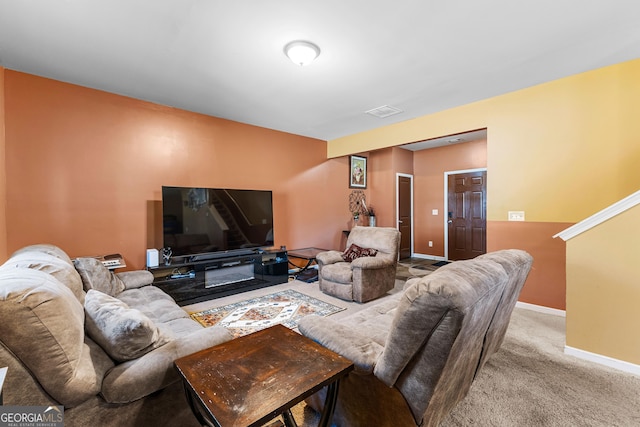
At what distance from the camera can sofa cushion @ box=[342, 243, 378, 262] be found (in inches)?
154

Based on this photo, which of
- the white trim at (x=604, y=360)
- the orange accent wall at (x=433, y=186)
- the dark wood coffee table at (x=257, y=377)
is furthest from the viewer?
the orange accent wall at (x=433, y=186)

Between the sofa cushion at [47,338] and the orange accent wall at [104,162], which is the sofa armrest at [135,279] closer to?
the orange accent wall at [104,162]

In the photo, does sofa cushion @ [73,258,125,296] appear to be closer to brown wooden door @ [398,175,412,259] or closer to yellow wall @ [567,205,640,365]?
yellow wall @ [567,205,640,365]

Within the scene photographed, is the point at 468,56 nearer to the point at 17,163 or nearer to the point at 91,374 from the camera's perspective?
the point at 91,374

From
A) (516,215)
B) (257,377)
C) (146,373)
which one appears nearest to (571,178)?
(516,215)

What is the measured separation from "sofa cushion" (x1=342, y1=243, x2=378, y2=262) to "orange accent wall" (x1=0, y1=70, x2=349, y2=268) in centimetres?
135

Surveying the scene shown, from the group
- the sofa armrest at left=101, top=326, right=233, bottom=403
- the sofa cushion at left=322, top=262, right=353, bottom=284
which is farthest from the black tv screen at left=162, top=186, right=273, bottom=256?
the sofa armrest at left=101, top=326, right=233, bottom=403

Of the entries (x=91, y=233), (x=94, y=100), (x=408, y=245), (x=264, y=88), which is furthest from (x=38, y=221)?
(x=408, y=245)

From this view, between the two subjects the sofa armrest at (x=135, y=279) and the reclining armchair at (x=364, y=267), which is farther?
the reclining armchair at (x=364, y=267)

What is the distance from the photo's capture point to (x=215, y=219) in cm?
379

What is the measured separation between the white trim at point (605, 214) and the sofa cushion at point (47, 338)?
3.17 meters

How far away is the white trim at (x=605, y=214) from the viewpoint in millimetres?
1993

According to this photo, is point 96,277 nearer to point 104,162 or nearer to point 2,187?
point 2,187

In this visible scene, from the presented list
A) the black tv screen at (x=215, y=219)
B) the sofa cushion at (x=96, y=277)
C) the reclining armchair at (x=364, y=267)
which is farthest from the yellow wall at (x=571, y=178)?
the sofa cushion at (x=96, y=277)
